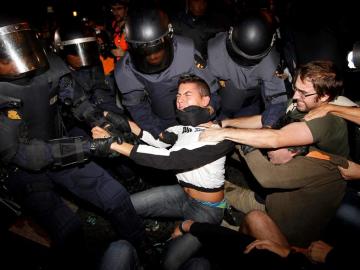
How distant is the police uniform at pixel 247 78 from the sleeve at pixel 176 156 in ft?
3.69

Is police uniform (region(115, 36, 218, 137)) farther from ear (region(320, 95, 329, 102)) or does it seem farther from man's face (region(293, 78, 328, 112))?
ear (region(320, 95, 329, 102))

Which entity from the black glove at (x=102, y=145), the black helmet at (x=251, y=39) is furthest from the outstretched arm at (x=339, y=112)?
the black glove at (x=102, y=145)

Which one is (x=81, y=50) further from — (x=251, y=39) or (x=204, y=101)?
(x=251, y=39)

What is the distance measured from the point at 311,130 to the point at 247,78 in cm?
139

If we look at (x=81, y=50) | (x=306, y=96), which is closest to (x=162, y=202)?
(x=306, y=96)

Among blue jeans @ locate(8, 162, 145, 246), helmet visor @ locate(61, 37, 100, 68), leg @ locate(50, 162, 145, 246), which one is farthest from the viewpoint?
helmet visor @ locate(61, 37, 100, 68)

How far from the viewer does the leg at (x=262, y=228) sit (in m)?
2.48

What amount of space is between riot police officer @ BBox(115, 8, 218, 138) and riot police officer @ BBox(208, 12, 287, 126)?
Result: 0.23 metres

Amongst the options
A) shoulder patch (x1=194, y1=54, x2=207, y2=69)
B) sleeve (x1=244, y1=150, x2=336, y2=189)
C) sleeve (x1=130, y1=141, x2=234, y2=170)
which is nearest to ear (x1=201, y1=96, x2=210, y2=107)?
sleeve (x1=130, y1=141, x2=234, y2=170)

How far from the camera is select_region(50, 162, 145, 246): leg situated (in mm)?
3074

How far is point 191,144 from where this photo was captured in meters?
2.59

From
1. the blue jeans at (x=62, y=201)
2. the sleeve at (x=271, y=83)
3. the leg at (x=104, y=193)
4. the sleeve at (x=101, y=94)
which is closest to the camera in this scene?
the blue jeans at (x=62, y=201)

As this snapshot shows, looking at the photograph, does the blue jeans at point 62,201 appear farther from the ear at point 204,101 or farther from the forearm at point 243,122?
the forearm at point 243,122

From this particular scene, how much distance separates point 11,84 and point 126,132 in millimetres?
1227
